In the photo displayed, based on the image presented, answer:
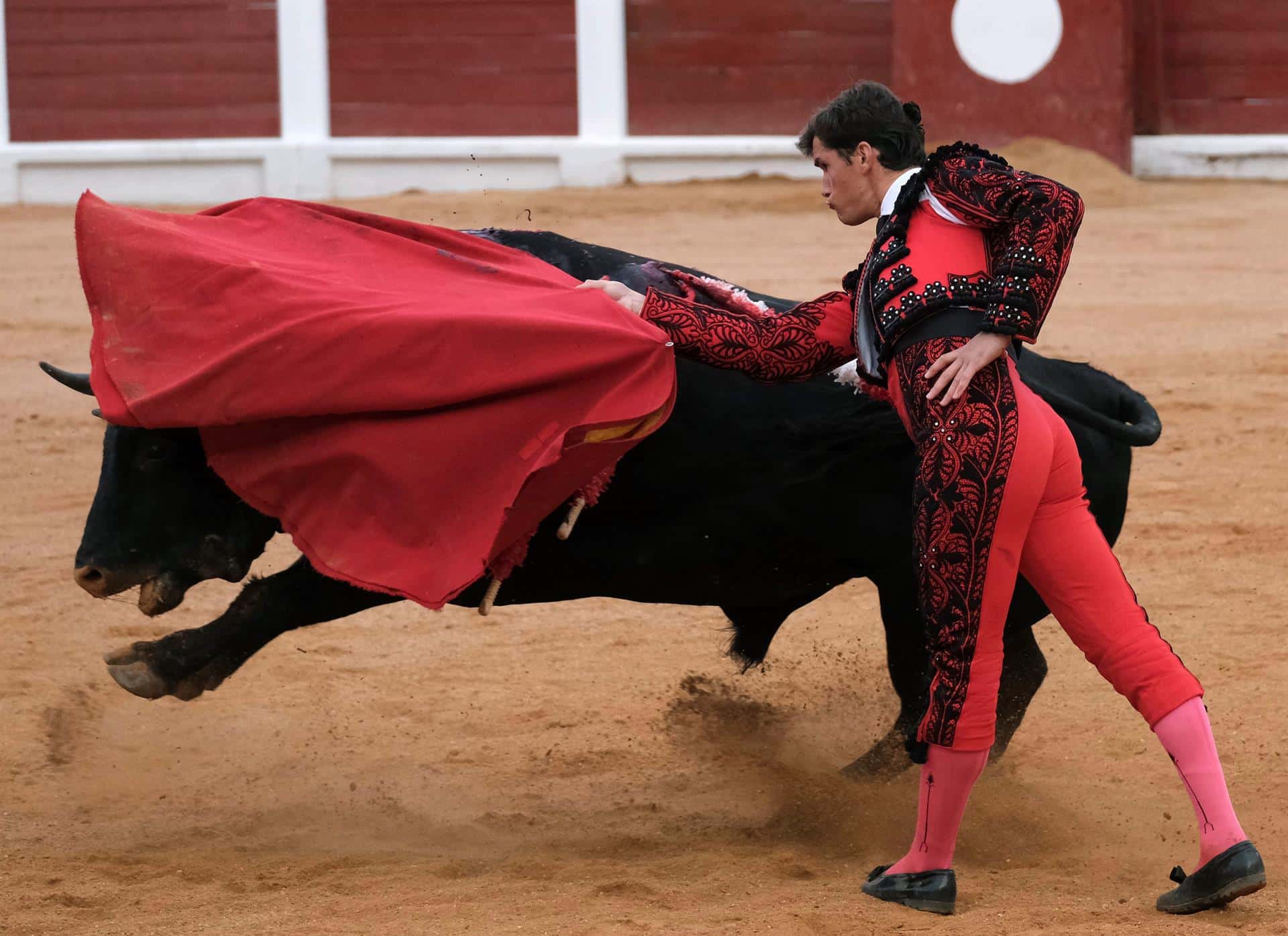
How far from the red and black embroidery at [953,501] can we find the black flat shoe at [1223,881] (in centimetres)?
36

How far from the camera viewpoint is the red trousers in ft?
7.43

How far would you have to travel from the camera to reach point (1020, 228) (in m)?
2.23

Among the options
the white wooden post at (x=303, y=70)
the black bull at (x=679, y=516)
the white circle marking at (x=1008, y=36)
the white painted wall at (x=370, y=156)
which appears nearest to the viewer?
the black bull at (x=679, y=516)

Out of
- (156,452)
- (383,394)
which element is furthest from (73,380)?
(383,394)

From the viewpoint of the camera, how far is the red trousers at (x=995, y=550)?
2266 mm

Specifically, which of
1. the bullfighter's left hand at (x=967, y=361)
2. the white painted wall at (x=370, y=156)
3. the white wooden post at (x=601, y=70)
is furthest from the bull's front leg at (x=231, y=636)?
the white wooden post at (x=601, y=70)

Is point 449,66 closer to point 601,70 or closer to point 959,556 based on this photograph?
point 601,70

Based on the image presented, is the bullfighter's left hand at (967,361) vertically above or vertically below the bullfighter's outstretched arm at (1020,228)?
below

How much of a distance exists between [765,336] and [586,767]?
1.19 metres

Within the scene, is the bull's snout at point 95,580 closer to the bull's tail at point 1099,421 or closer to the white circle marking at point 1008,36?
the bull's tail at point 1099,421

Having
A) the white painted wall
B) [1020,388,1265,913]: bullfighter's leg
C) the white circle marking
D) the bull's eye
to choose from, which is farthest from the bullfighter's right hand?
the white circle marking

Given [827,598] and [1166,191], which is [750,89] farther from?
[827,598]

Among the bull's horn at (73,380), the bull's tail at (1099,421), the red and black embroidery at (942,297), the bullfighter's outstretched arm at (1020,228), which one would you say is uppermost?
the bullfighter's outstretched arm at (1020,228)

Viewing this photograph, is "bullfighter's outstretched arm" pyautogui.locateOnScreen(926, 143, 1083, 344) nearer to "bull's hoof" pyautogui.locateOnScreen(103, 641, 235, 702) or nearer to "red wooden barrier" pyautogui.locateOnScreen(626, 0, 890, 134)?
"bull's hoof" pyautogui.locateOnScreen(103, 641, 235, 702)
